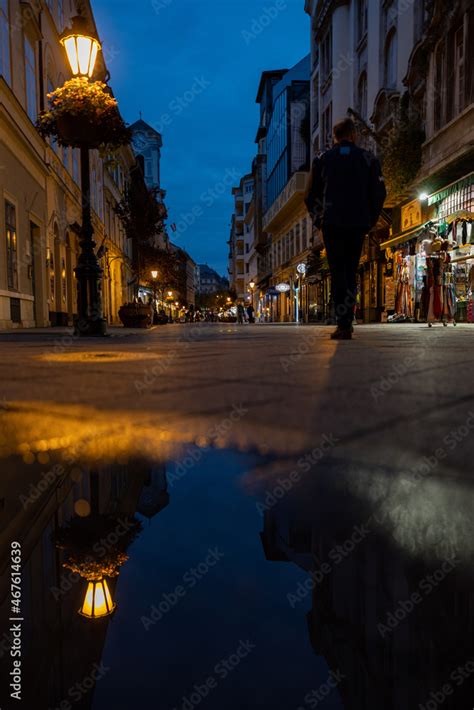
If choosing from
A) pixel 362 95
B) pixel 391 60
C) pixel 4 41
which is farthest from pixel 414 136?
pixel 4 41

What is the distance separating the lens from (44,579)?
0.67m

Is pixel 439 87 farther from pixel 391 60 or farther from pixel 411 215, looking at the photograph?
pixel 391 60

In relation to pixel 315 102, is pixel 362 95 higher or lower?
lower

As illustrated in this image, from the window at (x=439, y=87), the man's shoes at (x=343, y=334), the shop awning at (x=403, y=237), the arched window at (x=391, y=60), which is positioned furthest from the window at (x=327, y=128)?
the man's shoes at (x=343, y=334)

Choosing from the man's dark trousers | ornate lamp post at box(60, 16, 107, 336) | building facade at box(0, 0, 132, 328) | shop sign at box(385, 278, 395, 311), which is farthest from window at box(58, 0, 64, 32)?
the man's dark trousers

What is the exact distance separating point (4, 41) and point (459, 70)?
11467 mm


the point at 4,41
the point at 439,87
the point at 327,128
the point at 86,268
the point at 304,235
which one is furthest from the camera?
the point at 304,235

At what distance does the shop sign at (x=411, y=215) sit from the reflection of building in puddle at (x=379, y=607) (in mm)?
17493

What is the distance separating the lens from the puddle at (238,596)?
1.70 ft

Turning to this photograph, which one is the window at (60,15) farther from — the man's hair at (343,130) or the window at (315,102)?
the man's hair at (343,130)

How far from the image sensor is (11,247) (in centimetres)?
1332

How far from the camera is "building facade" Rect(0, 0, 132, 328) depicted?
12734 mm

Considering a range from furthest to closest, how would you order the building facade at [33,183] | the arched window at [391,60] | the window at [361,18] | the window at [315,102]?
1. the window at [315,102]
2. the window at [361,18]
3. the arched window at [391,60]
4. the building facade at [33,183]

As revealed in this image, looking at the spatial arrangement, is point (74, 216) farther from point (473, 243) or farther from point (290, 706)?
point (290, 706)
